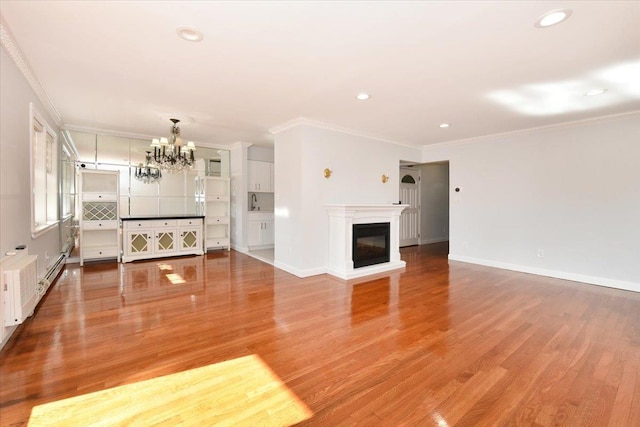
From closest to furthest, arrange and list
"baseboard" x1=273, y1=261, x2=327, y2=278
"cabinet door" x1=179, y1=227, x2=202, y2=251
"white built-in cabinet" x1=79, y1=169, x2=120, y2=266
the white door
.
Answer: "baseboard" x1=273, y1=261, x2=327, y2=278
"white built-in cabinet" x1=79, y1=169, x2=120, y2=266
"cabinet door" x1=179, y1=227, x2=202, y2=251
the white door

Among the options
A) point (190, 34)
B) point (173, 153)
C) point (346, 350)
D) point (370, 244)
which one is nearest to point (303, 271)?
point (370, 244)

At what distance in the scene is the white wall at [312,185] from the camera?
480cm

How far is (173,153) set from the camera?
15.5ft

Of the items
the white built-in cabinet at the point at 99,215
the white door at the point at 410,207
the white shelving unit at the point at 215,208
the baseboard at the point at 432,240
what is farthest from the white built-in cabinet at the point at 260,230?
the baseboard at the point at 432,240

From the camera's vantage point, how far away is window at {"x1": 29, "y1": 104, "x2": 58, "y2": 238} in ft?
11.3

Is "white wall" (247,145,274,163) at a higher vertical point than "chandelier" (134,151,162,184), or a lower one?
higher

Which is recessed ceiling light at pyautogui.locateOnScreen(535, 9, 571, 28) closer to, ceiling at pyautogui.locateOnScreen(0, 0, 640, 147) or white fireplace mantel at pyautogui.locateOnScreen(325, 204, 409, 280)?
ceiling at pyautogui.locateOnScreen(0, 0, 640, 147)

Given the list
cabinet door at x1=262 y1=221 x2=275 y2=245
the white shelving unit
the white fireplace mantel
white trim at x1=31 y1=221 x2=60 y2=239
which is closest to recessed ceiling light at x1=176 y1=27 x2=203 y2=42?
white trim at x1=31 y1=221 x2=60 y2=239

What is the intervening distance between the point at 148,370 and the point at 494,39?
374 cm

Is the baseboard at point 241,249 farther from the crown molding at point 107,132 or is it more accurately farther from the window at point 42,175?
the window at point 42,175

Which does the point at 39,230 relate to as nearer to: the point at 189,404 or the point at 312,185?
the point at 189,404

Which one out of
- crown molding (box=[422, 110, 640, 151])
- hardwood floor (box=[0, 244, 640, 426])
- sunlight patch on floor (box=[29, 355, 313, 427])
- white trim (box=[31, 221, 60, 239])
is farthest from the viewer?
crown molding (box=[422, 110, 640, 151])

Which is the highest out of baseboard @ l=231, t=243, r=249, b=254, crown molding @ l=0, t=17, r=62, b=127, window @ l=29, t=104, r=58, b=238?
crown molding @ l=0, t=17, r=62, b=127

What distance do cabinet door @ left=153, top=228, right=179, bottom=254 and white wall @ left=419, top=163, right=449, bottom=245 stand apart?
6376mm
